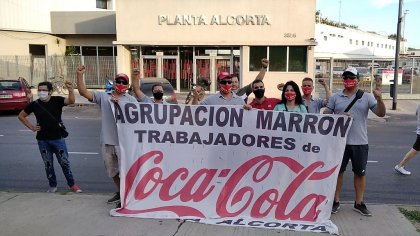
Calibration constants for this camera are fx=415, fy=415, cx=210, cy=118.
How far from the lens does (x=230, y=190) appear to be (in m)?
4.87

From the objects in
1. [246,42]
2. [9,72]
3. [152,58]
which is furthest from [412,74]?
[9,72]

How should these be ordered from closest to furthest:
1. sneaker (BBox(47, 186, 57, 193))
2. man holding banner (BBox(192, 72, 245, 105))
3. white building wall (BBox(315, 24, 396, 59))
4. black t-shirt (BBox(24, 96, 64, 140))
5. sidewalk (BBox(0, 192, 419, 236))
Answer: sidewalk (BBox(0, 192, 419, 236)) < man holding banner (BBox(192, 72, 245, 105)) < black t-shirt (BBox(24, 96, 64, 140)) < sneaker (BBox(47, 186, 57, 193)) < white building wall (BBox(315, 24, 396, 59))

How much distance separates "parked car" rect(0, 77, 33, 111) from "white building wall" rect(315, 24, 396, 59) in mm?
37797

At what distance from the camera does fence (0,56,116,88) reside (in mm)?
25516

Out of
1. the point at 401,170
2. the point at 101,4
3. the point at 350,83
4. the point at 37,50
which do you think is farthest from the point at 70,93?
the point at 101,4

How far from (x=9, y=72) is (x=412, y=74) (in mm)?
23276

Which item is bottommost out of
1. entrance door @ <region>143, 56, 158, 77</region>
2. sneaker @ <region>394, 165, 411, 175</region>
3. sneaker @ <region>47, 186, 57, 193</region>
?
sneaker @ <region>394, 165, 411, 175</region>

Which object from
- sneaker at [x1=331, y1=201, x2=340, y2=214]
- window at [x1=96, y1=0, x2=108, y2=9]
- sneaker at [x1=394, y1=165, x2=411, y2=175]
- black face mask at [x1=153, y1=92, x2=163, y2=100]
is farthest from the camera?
window at [x1=96, y1=0, x2=108, y2=9]

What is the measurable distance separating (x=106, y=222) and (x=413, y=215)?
3562 mm

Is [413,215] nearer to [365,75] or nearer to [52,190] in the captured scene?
[52,190]

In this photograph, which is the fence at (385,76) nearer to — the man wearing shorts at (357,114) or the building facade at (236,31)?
the building facade at (236,31)

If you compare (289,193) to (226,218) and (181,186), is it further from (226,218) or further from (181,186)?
(181,186)

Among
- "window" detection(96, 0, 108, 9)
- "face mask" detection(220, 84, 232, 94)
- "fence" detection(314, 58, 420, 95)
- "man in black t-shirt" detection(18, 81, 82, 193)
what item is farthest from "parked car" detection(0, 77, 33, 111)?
"window" detection(96, 0, 108, 9)

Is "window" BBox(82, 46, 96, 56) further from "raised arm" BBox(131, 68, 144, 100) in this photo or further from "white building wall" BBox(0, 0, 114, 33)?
"raised arm" BBox(131, 68, 144, 100)
